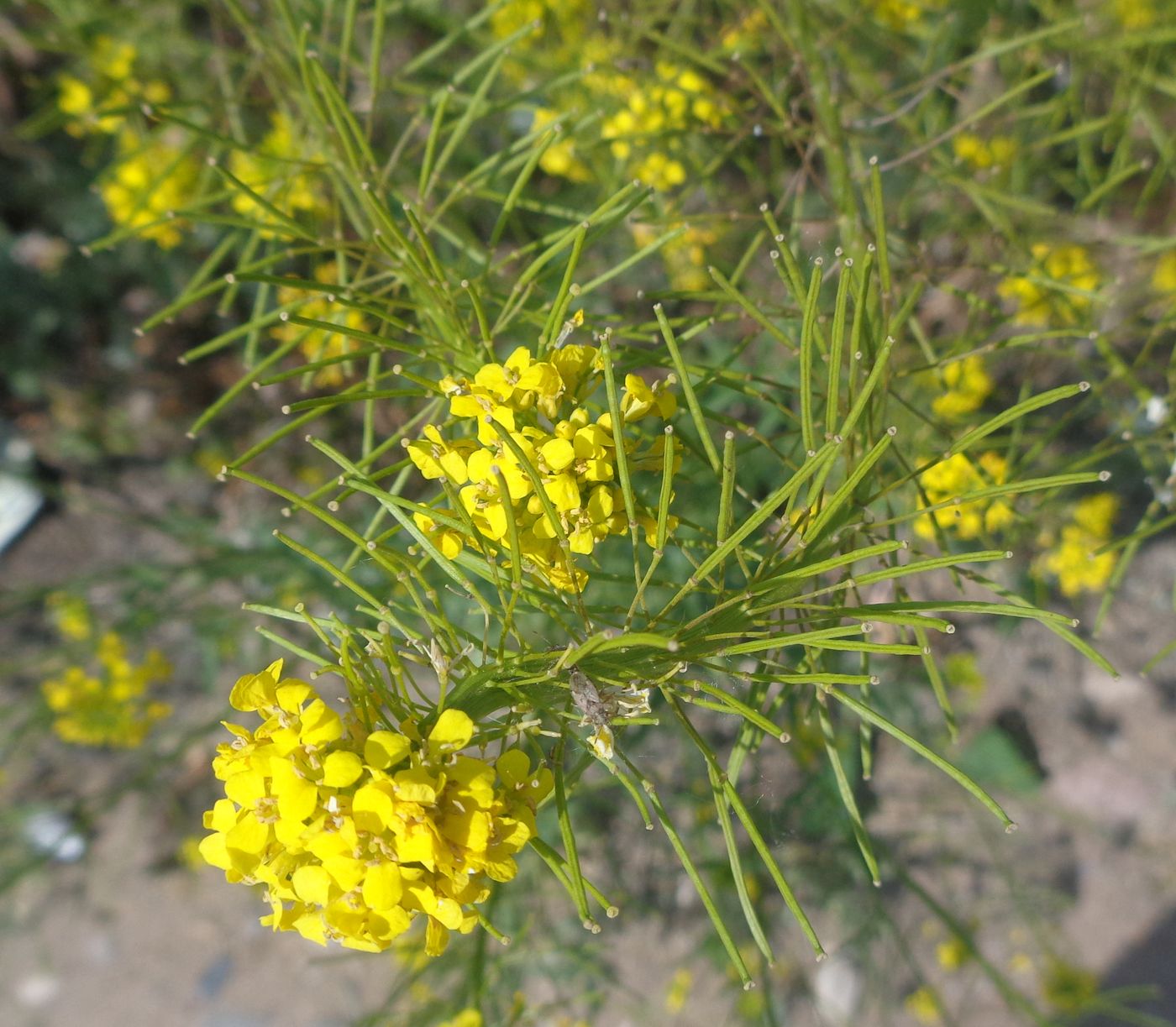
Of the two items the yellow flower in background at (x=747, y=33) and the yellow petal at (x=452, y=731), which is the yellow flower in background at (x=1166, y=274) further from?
the yellow petal at (x=452, y=731)

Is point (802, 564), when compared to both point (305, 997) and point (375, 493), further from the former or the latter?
point (305, 997)

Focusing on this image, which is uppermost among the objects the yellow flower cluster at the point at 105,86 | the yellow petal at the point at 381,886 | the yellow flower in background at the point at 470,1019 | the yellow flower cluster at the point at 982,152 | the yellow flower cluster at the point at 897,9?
the yellow flower cluster at the point at 897,9

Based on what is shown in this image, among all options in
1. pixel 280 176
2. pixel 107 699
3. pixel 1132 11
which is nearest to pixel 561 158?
pixel 280 176

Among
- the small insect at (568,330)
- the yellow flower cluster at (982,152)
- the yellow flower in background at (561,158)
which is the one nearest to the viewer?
the small insect at (568,330)

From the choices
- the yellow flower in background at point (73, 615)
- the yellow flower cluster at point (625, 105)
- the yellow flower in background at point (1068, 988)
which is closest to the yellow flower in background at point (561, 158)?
the yellow flower cluster at point (625, 105)

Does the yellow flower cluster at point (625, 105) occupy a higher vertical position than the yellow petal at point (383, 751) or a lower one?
higher

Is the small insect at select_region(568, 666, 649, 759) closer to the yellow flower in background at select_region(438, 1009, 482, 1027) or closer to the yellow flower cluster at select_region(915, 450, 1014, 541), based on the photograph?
the yellow flower cluster at select_region(915, 450, 1014, 541)

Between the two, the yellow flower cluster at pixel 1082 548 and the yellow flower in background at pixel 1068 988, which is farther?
the yellow flower in background at pixel 1068 988

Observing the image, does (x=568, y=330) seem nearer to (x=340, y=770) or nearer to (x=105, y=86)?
(x=340, y=770)

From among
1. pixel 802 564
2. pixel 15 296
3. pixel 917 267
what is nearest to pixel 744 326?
pixel 917 267
